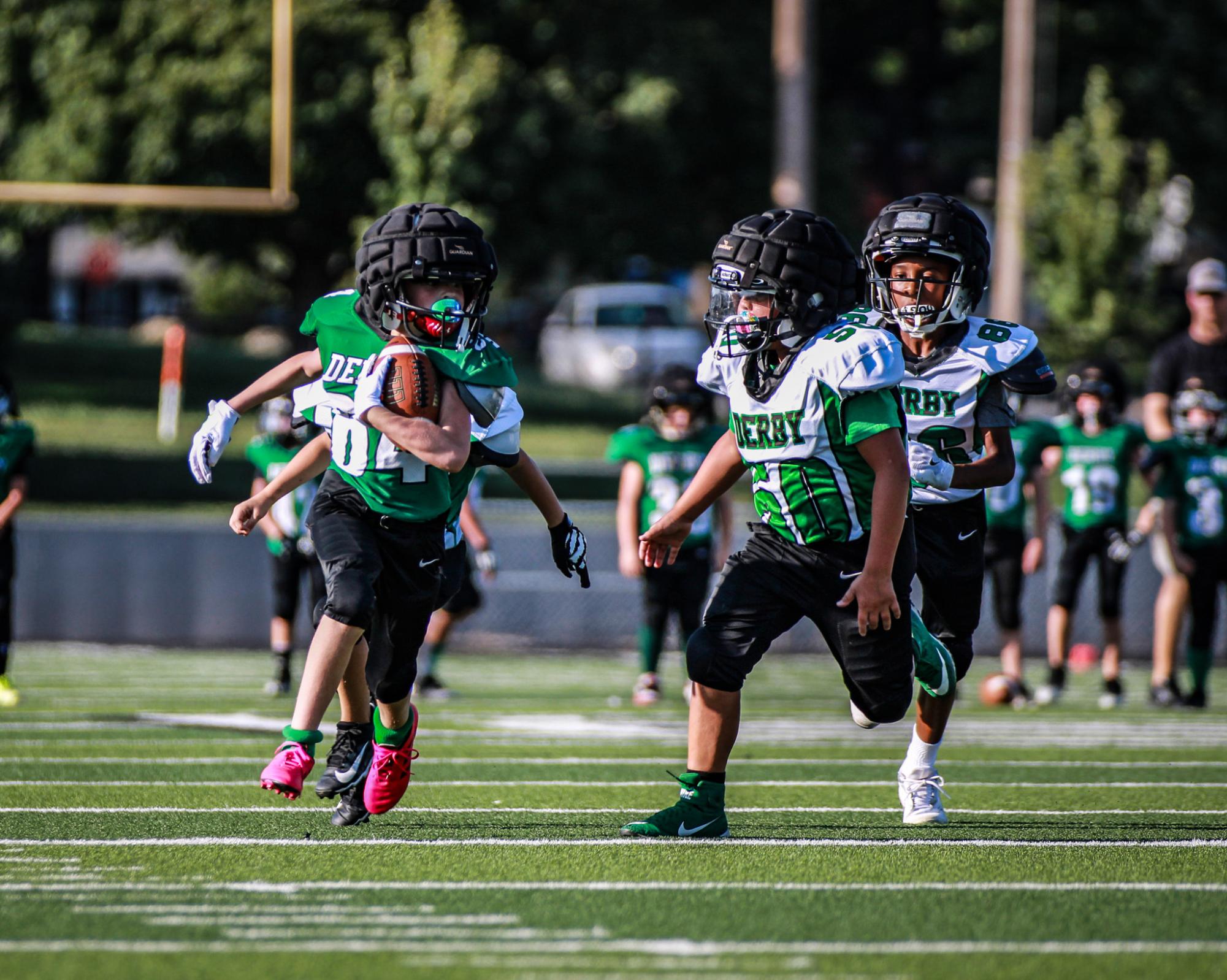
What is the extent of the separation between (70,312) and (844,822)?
5088 cm

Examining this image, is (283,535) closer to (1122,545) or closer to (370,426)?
(1122,545)

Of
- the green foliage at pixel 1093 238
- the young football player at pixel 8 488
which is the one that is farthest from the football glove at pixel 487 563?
the green foliage at pixel 1093 238

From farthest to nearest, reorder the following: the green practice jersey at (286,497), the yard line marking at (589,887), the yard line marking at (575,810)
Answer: the green practice jersey at (286,497)
the yard line marking at (575,810)
the yard line marking at (589,887)

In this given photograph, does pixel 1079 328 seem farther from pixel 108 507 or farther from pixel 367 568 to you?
pixel 367 568

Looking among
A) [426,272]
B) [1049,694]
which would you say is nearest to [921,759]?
[426,272]

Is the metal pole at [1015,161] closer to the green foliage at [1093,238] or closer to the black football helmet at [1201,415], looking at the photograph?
the green foliage at [1093,238]

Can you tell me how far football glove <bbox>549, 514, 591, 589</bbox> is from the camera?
223 inches

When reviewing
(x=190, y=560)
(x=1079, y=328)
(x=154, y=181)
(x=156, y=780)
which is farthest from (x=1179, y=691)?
(x=154, y=181)

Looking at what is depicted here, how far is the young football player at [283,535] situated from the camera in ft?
33.4

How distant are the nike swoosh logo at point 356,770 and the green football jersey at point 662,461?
4.49 m

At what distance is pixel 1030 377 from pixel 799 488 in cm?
100

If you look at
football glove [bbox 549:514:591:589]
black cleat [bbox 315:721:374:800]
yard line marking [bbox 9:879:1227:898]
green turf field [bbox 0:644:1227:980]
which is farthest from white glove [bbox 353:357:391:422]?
yard line marking [bbox 9:879:1227:898]

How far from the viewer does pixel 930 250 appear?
5801mm

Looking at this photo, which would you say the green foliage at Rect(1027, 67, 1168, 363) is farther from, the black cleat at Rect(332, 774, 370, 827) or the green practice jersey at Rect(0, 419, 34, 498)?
the black cleat at Rect(332, 774, 370, 827)
